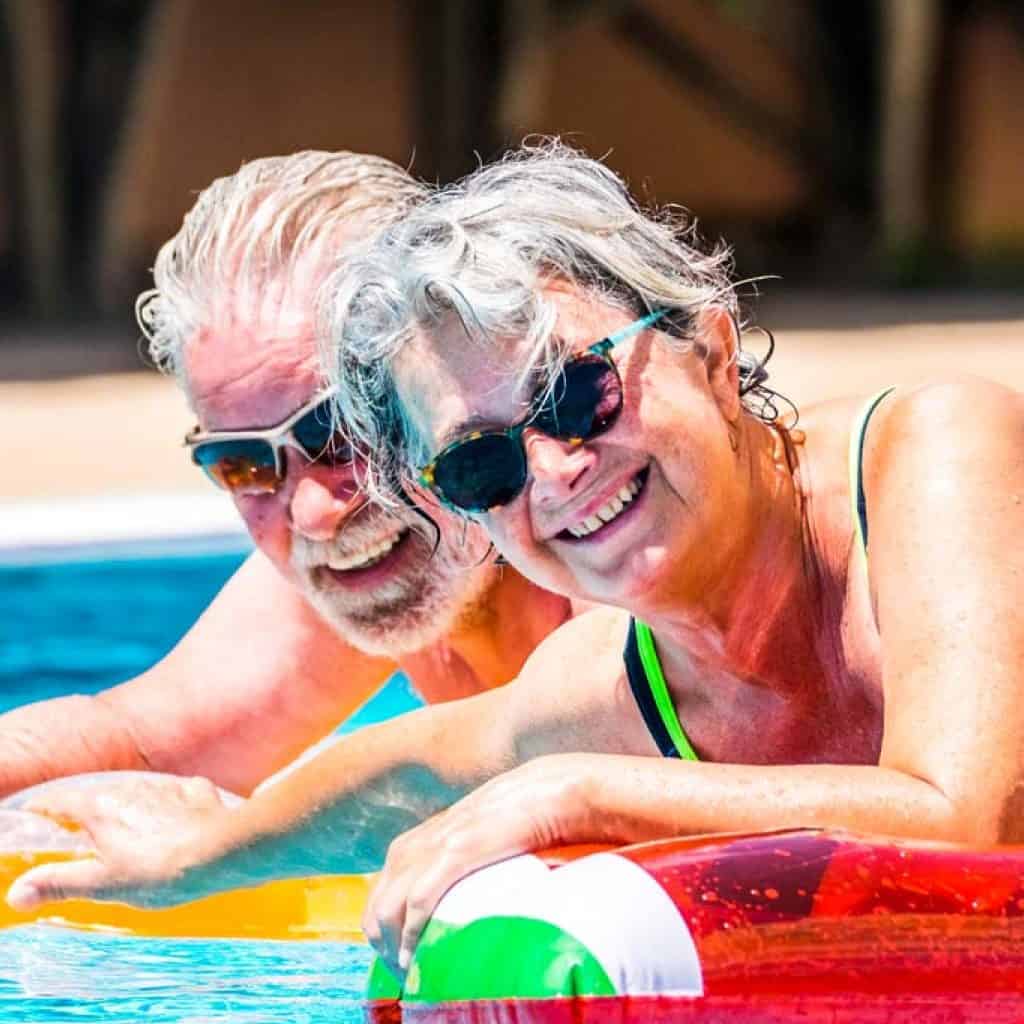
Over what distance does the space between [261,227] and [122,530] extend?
3.95 metres

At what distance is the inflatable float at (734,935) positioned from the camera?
2.18 metres

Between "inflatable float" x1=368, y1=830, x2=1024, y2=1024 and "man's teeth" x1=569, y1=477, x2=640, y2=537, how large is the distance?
0.44m

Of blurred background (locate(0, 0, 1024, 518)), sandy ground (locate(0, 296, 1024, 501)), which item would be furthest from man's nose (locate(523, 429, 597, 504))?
blurred background (locate(0, 0, 1024, 518))

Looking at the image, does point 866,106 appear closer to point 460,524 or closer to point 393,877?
point 460,524

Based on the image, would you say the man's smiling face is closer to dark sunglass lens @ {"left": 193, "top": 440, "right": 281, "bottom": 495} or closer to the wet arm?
dark sunglass lens @ {"left": 193, "top": 440, "right": 281, "bottom": 495}

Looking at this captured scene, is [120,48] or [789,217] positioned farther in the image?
[789,217]

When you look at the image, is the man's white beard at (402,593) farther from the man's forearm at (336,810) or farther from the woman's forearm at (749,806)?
the woman's forearm at (749,806)

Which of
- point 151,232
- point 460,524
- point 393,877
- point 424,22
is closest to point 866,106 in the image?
point 424,22

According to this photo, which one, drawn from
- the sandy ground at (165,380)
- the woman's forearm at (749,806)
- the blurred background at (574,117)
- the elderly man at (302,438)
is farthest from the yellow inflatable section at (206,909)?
the blurred background at (574,117)

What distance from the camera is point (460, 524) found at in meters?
3.31

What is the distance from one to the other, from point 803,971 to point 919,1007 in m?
0.13

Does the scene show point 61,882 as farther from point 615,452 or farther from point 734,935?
point 734,935

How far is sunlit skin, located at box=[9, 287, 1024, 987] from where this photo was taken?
7.69 feet

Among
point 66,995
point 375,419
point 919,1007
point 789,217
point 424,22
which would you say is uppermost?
point 375,419
